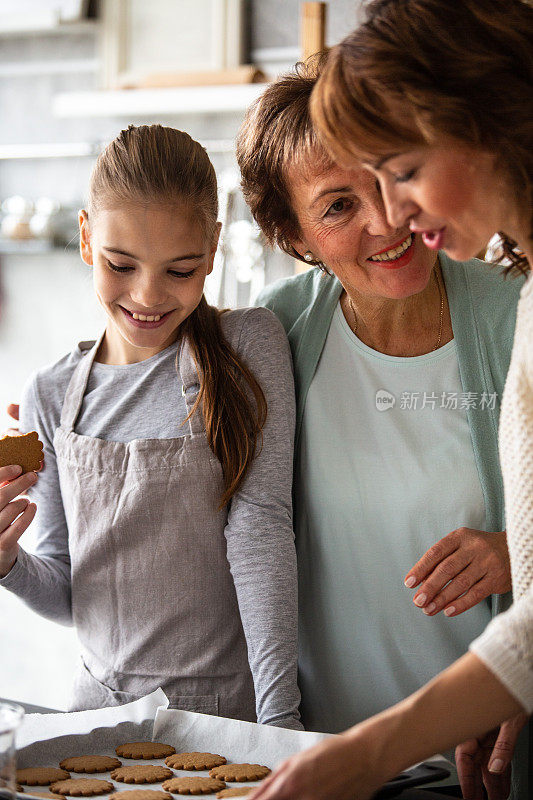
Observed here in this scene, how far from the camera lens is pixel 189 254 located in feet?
4.15

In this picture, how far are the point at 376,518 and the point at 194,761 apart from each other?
1.50 ft

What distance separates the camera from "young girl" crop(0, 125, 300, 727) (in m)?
1.24

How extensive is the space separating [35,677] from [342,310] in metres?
2.47

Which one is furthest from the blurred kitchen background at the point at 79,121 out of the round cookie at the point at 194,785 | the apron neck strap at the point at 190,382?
the round cookie at the point at 194,785

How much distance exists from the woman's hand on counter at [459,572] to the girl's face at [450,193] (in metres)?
0.43

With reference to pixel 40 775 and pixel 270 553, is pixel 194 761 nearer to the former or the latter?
pixel 40 775

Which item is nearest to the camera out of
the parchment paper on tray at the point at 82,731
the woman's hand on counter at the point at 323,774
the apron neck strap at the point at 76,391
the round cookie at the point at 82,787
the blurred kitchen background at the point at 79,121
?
the woman's hand on counter at the point at 323,774

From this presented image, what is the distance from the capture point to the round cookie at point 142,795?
0.93m

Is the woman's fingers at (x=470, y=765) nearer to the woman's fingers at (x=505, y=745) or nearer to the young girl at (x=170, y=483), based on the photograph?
the woman's fingers at (x=505, y=745)

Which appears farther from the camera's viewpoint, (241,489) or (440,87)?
(241,489)

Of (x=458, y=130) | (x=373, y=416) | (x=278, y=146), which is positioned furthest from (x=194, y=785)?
(x=278, y=146)

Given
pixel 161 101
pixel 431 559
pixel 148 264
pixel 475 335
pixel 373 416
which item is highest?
pixel 161 101

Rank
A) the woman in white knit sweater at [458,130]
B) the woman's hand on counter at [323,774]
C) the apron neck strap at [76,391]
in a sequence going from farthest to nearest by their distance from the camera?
the apron neck strap at [76,391], the woman in white knit sweater at [458,130], the woman's hand on counter at [323,774]

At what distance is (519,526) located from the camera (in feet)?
2.76
